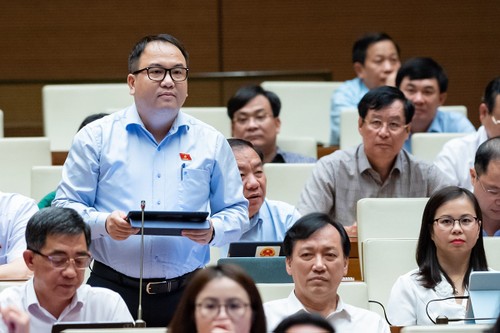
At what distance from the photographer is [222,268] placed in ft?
8.91

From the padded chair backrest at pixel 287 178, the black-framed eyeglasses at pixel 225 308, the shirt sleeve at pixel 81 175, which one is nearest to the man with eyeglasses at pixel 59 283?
the shirt sleeve at pixel 81 175

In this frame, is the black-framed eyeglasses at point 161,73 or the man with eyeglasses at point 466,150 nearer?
the black-framed eyeglasses at point 161,73

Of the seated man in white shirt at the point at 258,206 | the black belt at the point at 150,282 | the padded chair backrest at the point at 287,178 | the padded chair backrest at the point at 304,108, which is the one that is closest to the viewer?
the black belt at the point at 150,282

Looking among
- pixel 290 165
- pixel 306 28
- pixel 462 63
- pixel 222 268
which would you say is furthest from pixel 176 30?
pixel 222 268

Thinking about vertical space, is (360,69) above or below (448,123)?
above

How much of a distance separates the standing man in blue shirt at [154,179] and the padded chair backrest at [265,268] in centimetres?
18

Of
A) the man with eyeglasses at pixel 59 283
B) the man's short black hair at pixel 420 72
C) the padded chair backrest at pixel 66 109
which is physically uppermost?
the man's short black hair at pixel 420 72

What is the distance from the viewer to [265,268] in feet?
12.5

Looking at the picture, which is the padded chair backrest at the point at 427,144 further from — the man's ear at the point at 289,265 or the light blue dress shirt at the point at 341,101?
the man's ear at the point at 289,265

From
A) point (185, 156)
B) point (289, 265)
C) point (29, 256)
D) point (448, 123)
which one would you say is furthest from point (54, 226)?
point (448, 123)

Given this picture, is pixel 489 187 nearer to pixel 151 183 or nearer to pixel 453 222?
pixel 453 222

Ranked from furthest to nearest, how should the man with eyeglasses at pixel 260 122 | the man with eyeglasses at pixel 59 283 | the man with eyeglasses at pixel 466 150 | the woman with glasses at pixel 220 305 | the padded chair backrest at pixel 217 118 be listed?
the padded chair backrest at pixel 217 118 → the man with eyeglasses at pixel 260 122 → the man with eyeglasses at pixel 466 150 → the man with eyeglasses at pixel 59 283 → the woman with glasses at pixel 220 305

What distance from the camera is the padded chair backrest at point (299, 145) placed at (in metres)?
5.79

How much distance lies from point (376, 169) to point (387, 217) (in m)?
0.55
